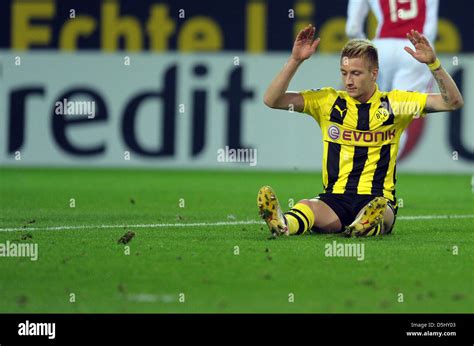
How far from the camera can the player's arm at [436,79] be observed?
785 centimetres

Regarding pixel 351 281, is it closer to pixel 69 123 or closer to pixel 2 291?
pixel 2 291

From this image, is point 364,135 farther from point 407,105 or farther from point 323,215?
point 323,215

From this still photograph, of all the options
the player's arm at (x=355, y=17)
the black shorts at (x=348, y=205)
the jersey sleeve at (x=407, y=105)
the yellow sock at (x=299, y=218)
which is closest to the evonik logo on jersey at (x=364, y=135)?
the jersey sleeve at (x=407, y=105)

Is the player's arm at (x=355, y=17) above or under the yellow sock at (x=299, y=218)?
above

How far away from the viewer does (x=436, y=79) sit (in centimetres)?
813

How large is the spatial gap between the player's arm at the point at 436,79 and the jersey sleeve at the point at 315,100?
717 millimetres

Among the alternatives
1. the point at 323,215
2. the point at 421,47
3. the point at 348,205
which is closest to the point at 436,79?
the point at 421,47

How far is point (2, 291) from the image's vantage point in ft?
20.7

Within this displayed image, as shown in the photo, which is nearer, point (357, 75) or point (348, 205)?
point (357, 75)

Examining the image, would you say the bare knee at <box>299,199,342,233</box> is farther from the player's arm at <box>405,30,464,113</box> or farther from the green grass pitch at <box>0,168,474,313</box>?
the player's arm at <box>405,30,464,113</box>

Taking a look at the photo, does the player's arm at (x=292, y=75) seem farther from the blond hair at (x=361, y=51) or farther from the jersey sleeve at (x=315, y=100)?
the blond hair at (x=361, y=51)

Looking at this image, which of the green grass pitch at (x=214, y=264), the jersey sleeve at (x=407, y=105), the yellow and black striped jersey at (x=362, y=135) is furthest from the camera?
the yellow and black striped jersey at (x=362, y=135)

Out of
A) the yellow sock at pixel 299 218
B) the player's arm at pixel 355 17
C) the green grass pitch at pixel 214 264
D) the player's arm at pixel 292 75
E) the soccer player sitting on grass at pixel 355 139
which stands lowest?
the green grass pitch at pixel 214 264

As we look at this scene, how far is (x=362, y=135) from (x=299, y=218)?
2.46ft
